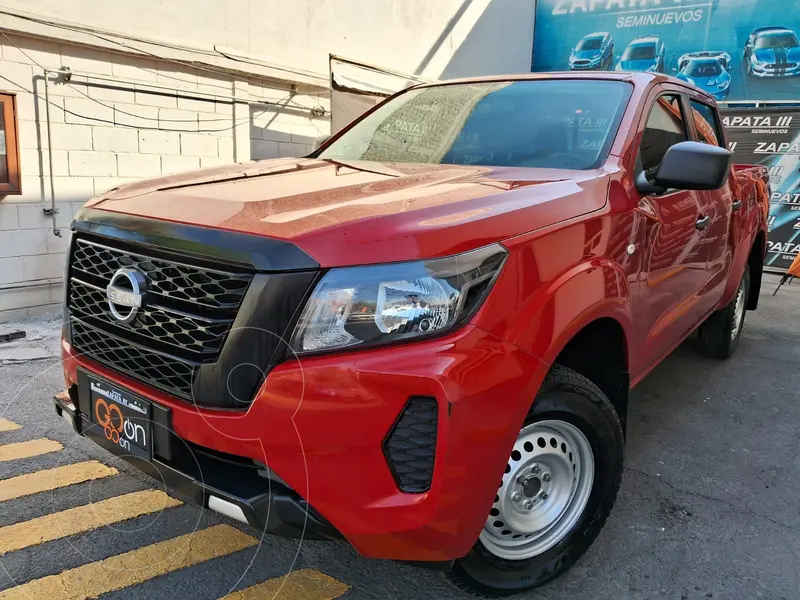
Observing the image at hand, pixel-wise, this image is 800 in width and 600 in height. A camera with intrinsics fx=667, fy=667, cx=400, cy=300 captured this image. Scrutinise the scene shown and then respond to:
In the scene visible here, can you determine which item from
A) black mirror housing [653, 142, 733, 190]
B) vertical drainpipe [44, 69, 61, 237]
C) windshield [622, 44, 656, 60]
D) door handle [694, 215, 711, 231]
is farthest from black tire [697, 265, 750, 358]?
windshield [622, 44, 656, 60]

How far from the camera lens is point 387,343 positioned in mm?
1728

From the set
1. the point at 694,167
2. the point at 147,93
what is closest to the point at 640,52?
the point at 147,93

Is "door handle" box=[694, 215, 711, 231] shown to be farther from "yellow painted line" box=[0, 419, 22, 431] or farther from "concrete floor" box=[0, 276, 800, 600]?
"yellow painted line" box=[0, 419, 22, 431]

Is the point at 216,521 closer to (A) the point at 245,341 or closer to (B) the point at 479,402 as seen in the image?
(A) the point at 245,341

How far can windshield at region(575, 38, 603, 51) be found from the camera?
16578 mm

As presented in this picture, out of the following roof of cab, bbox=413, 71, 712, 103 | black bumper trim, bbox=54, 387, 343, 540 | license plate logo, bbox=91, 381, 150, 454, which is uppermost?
roof of cab, bbox=413, 71, 712, 103

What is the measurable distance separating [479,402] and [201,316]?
0.80m

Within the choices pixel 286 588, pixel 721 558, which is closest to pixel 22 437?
pixel 286 588

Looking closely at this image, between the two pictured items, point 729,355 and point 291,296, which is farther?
point 729,355

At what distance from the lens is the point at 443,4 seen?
11.7m

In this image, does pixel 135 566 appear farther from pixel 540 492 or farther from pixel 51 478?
pixel 540 492

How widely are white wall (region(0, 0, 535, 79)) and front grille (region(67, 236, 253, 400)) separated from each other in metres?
4.69

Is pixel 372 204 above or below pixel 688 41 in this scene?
below

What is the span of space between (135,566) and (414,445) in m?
1.37
